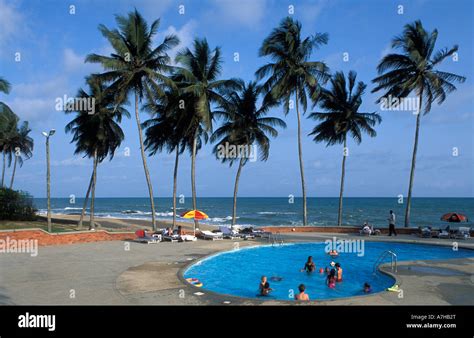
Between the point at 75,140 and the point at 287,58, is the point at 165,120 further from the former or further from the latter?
the point at 287,58

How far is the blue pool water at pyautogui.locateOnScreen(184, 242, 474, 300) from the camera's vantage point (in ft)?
47.3

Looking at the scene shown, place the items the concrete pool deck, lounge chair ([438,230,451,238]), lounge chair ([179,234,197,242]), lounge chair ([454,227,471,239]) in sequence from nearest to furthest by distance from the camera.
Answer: the concrete pool deck < lounge chair ([179,234,197,242]) < lounge chair ([454,227,471,239]) < lounge chair ([438,230,451,238])

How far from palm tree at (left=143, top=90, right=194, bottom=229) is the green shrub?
1246 cm

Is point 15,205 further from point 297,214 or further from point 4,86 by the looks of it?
point 297,214

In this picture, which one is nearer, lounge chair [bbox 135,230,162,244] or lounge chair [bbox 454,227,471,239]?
lounge chair [bbox 135,230,162,244]

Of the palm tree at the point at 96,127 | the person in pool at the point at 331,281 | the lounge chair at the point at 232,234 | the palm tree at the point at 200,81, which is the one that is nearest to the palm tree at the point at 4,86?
the palm tree at the point at 96,127

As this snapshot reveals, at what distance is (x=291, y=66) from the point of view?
31.7 metres

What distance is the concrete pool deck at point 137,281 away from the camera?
403 inches

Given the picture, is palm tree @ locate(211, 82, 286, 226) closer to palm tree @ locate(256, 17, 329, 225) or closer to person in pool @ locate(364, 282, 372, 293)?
palm tree @ locate(256, 17, 329, 225)

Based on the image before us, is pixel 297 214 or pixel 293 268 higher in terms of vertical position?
pixel 293 268

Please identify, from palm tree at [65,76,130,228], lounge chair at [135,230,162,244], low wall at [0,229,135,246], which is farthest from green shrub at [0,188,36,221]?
lounge chair at [135,230,162,244]

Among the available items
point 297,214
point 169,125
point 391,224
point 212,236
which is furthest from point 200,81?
point 297,214

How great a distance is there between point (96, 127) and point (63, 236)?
40.8 ft
